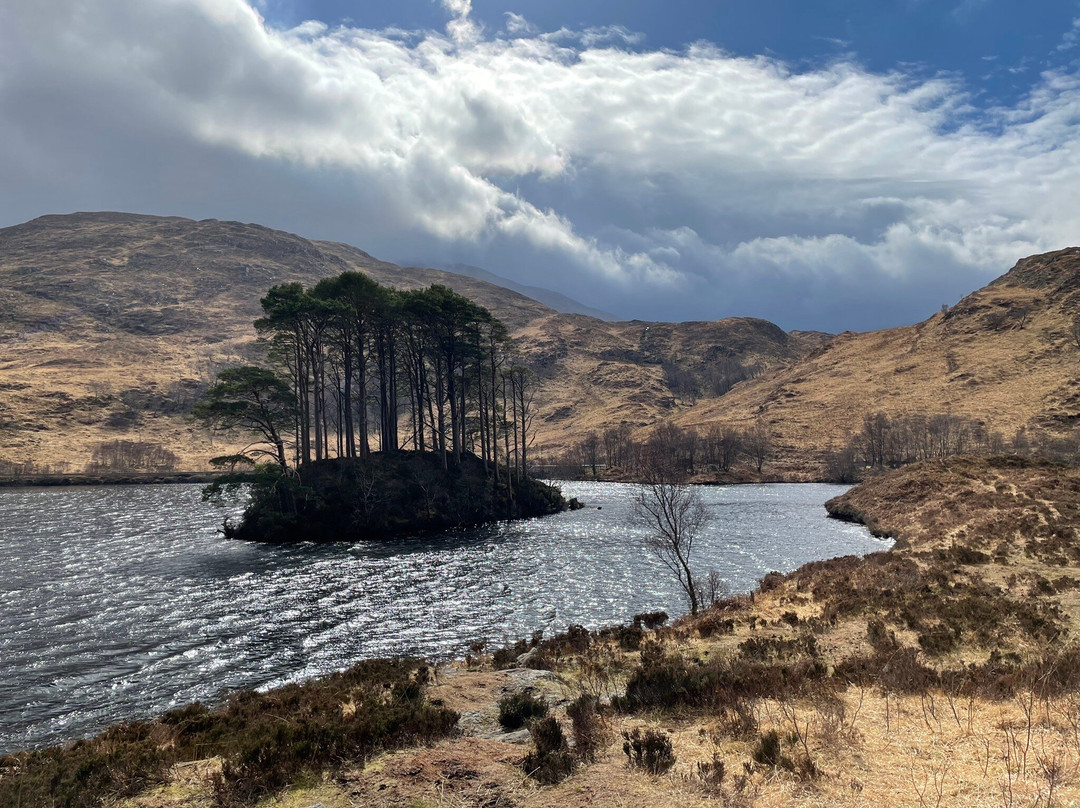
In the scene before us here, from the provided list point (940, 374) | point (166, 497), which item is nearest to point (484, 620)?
point (166, 497)

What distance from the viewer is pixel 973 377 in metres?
152

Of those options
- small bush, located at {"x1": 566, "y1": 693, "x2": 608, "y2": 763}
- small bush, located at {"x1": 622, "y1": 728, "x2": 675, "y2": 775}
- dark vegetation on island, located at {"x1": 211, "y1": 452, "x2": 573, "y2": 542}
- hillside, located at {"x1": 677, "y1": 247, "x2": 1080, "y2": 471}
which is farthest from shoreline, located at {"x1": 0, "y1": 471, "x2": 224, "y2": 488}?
hillside, located at {"x1": 677, "y1": 247, "x2": 1080, "y2": 471}

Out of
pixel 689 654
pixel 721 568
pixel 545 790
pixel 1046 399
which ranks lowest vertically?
pixel 721 568

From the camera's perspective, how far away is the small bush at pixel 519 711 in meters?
12.7

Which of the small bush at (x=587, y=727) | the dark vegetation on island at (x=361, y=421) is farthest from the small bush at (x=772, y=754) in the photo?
the dark vegetation on island at (x=361, y=421)

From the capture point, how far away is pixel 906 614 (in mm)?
19938

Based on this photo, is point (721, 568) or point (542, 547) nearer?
point (721, 568)

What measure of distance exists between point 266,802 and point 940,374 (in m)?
196

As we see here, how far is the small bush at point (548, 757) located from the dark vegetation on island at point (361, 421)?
142ft

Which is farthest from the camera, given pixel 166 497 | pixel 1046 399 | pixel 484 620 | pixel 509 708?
pixel 1046 399

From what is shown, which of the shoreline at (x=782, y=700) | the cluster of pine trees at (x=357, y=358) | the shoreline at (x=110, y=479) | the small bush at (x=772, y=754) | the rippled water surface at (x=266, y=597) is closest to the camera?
the shoreline at (x=782, y=700)

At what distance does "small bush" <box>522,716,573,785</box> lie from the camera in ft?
32.1

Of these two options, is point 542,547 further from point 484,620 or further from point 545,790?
point 545,790

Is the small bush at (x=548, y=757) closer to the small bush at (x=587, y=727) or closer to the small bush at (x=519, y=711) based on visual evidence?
the small bush at (x=587, y=727)
